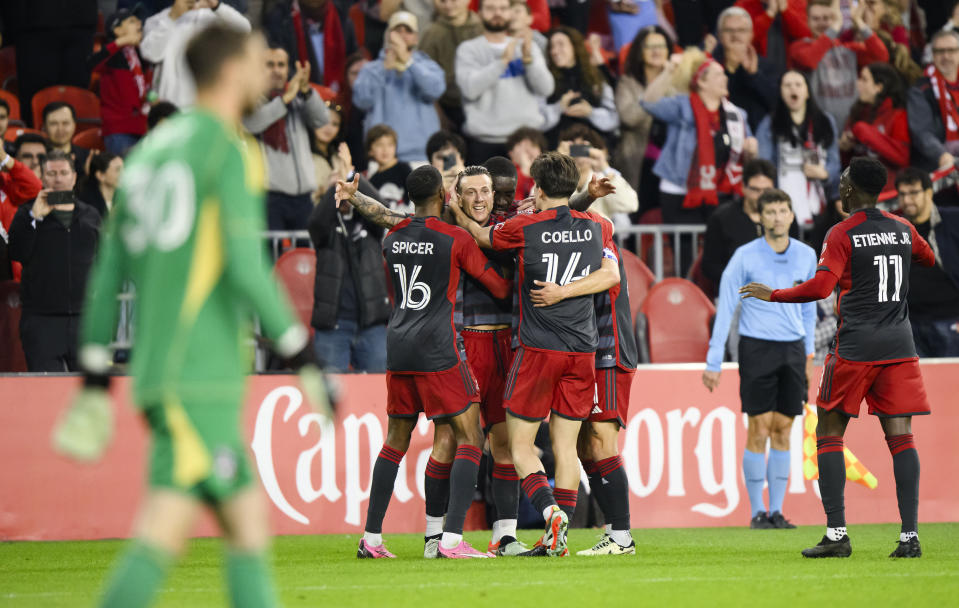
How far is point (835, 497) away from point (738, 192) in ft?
20.6

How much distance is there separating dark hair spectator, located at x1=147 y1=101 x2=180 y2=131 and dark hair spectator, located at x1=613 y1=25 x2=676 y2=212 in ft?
15.7

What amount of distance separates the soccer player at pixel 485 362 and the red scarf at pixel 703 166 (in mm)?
5312

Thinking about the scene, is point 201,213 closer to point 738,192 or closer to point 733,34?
Answer: point 738,192

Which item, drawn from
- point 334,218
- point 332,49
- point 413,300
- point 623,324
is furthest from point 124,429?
point 332,49

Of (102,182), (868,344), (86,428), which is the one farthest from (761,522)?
(86,428)

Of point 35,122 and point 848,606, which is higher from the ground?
point 35,122

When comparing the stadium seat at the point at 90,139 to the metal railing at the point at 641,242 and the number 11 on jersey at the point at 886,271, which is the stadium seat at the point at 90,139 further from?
the number 11 on jersey at the point at 886,271

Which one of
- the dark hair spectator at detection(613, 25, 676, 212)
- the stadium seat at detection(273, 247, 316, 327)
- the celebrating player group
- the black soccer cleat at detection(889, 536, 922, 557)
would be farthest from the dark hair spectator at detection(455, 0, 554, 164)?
the black soccer cleat at detection(889, 536, 922, 557)

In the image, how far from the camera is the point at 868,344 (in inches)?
338

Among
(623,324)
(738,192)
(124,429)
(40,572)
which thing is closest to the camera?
(40,572)

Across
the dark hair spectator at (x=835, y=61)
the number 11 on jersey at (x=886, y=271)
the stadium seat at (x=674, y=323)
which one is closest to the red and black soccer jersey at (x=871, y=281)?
the number 11 on jersey at (x=886, y=271)

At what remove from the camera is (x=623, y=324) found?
9.24 metres

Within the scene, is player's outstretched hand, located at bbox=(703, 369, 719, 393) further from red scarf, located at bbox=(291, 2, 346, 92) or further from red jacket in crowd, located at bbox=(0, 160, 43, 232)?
red jacket in crowd, located at bbox=(0, 160, 43, 232)

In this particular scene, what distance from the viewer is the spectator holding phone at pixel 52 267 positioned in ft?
38.5
